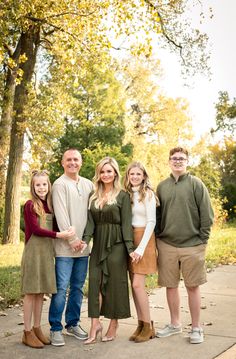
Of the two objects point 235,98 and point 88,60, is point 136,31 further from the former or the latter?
point 235,98

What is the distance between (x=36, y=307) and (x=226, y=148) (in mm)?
48097

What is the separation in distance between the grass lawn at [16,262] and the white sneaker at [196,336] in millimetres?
3029

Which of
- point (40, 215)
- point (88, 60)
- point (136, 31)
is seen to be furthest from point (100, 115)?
point (40, 215)

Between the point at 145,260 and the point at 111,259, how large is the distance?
374 millimetres

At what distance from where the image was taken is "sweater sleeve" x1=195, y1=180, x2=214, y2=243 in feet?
19.1

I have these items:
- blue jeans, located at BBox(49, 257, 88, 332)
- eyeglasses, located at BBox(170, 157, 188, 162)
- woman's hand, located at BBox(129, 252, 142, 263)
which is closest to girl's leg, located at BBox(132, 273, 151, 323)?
woman's hand, located at BBox(129, 252, 142, 263)

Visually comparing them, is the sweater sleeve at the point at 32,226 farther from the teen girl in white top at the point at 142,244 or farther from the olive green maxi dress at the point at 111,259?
the teen girl in white top at the point at 142,244

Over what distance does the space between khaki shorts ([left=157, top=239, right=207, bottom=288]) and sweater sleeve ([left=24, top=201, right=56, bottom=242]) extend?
4.14 feet

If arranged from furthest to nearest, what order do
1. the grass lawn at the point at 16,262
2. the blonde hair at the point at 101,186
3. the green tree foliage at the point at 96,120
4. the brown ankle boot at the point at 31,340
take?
the green tree foliage at the point at 96,120 < the grass lawn at the point at 16,262 < the blonde hair at the point at 101,186 < the brown ankle boot at the point at 31,340

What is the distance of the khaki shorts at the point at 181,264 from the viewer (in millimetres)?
5840

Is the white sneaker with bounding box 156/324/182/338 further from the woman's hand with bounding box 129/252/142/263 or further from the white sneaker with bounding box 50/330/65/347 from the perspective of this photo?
the white sneaker with bounding box 50/330/65/347

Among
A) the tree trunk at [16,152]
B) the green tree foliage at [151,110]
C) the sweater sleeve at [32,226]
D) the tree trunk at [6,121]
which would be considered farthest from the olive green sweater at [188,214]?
the green tree foliage at [151,110]

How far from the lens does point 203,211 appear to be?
581 cm

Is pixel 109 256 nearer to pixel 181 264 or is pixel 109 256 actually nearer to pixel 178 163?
pixel 181 264
